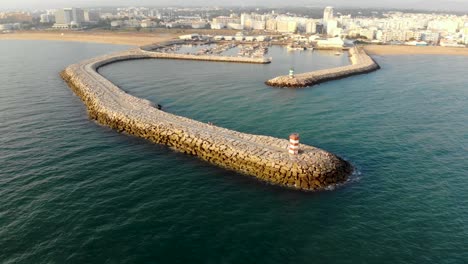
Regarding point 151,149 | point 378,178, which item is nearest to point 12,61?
point 151,149

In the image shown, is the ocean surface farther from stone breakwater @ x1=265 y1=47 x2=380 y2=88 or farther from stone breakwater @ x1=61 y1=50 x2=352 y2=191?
stone breakwater @ x1=265 y1=47 x2=380 y2=88

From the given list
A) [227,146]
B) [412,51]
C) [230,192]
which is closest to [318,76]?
[227,146]

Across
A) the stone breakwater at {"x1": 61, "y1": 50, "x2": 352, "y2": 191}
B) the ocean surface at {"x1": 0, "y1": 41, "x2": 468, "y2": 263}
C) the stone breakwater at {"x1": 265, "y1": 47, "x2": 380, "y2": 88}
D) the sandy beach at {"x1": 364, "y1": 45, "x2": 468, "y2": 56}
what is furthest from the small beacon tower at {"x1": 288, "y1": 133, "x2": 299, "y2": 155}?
the sandy beach at {"x1": 364, "y1": 45, "x2": 468, "y2": 56}

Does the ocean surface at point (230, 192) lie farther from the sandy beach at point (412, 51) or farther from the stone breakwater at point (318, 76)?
the sandy beach at point (412, 51)

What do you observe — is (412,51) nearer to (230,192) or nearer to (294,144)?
(294,144)

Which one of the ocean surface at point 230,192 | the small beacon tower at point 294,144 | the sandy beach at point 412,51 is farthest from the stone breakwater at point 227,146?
the sandy beach at point 412,51

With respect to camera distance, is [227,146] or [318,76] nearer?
[227,146]
